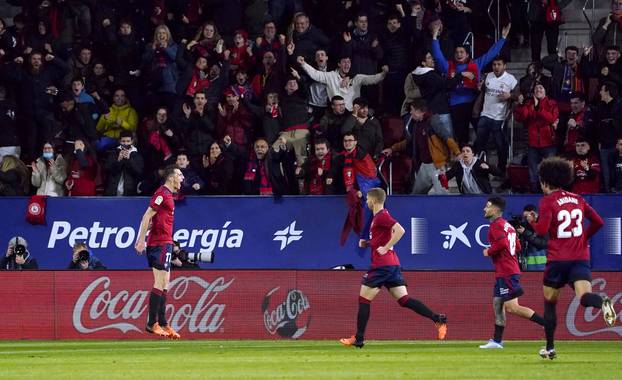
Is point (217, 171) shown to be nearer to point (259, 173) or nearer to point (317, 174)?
point (259, 173)

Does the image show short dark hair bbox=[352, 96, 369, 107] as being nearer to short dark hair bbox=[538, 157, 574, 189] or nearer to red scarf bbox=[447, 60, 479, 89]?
red scarf bbox=[447, 60, 479, 89]

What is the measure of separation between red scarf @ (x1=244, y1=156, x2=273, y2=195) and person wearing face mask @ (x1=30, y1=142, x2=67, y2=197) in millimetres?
3340

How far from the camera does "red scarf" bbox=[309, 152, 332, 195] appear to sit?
2320 cm

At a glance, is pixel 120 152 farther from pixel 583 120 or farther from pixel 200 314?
pixel 583 120

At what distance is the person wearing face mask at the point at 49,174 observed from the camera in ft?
80.1

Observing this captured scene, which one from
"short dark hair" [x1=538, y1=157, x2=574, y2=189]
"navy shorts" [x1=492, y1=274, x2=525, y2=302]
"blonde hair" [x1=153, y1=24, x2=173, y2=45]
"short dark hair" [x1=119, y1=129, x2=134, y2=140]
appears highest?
"blonde hair" [x1=153, y1=24, x2=173, y2=45]

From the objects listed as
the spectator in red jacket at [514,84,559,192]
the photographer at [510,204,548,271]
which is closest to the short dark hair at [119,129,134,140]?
the spectator in red jacket at [514,84,559,192]

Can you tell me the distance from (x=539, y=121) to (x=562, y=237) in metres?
9.22

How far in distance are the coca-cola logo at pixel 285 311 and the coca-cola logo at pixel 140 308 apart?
0.71 m

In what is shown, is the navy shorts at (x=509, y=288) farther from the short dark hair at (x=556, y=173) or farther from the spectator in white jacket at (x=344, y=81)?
the spectator in white jacket at (x=344, y=81)

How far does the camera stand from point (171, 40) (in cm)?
2558

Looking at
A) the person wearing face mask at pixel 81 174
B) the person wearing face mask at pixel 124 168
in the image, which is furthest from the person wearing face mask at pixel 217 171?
the person wearing face mask at pixel 81 174

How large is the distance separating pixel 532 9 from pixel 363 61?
3.11 metres

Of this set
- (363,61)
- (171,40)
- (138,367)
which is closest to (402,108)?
(363,61)
